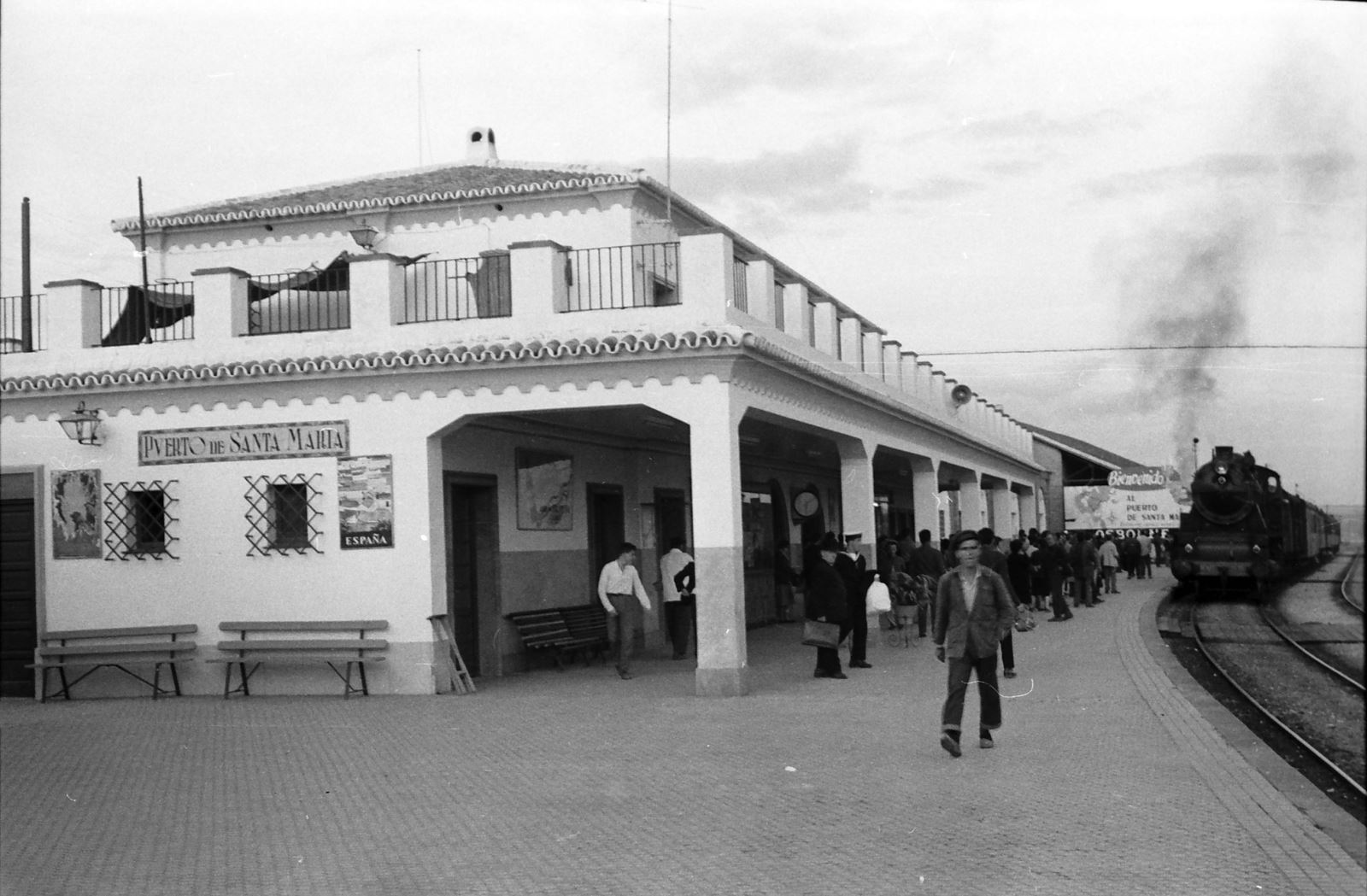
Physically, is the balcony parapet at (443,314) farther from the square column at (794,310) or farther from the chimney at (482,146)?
the chimney at (482,146)

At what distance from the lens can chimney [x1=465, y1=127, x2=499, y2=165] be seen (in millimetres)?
24344

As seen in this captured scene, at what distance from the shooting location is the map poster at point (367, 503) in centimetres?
1473

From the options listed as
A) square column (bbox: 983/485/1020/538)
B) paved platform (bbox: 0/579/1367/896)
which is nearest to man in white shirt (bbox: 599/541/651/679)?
paved platform (bbox: 0/579/1367/896)

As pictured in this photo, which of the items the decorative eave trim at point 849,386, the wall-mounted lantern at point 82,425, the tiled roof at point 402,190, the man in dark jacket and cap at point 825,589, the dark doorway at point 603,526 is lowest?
the man in dark jacket and cap at point 825,589

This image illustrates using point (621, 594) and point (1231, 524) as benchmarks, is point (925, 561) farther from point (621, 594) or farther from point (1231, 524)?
point (1231, 524)

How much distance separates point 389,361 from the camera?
14.5m

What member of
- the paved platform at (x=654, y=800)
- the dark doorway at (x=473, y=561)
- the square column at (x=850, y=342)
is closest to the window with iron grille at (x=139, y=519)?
the paved platform at (x=654, y=800)

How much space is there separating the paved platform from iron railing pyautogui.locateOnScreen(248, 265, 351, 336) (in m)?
5.46

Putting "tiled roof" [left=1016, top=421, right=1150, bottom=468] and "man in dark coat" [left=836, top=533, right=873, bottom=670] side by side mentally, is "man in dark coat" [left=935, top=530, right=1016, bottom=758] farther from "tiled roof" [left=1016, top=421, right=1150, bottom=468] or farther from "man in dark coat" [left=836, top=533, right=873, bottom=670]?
"tiled roof" [left=1016, top=421, right=1150, bottom=468]

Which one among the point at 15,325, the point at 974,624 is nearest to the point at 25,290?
the point at 15,325

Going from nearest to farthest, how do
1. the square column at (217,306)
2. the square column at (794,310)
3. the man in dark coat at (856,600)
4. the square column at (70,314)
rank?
the square column at (217,306) < the square column at (70,314) < the man in dark coat at (856,600) < the square column at (794,310)

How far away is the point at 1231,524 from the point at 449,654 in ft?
66.7

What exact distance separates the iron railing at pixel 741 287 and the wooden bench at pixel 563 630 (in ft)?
15.2

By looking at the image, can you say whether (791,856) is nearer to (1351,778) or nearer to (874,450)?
(1351,778)
